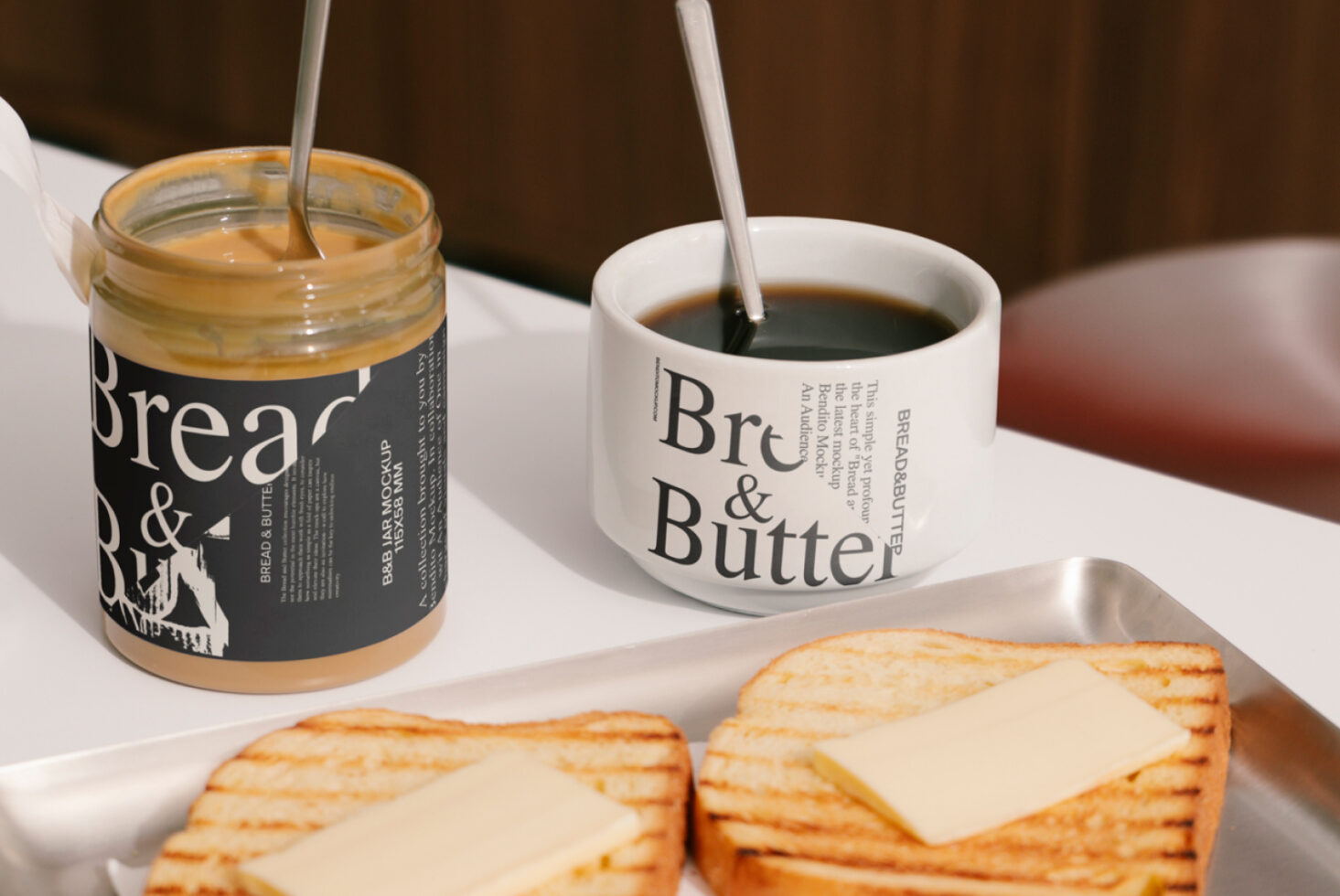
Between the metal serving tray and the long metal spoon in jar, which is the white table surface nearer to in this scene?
the metal serving tray

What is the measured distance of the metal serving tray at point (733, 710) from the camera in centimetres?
59

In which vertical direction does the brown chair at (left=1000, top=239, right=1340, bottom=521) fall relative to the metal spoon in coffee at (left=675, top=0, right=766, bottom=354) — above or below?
below

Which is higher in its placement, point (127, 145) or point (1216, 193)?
point (1216, 193)

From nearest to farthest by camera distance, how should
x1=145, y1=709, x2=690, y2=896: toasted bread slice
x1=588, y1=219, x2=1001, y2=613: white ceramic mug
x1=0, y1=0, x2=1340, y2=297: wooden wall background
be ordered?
x1=145, y1=709, x2=690, y2=896: toasted bread slice → x1=588, y1=219, x2=1001, y2=613: white ceramic mug → x1=0, y1=0, x2=1340, y2=297: wooden wall background

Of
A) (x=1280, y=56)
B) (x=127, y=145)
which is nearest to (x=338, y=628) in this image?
(x=1280, y=56)

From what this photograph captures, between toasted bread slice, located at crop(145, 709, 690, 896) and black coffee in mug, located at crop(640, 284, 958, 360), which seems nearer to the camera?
toasted bread slice, located at crop(145, 709, 690, 896)

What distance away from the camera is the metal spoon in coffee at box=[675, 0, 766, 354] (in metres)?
0.71

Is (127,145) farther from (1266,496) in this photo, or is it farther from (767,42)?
(1266,496)

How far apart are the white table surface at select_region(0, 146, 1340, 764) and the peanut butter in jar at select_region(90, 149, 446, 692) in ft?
0.12

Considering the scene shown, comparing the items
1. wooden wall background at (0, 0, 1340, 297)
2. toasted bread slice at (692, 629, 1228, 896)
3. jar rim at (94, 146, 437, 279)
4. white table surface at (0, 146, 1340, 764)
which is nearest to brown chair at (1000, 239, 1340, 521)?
white table surface at (0, 146, 1340, 764)

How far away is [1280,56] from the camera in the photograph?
188cm

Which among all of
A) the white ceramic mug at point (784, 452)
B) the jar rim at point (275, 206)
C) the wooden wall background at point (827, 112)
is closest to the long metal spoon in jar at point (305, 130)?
the jar rim at point (275, 206)

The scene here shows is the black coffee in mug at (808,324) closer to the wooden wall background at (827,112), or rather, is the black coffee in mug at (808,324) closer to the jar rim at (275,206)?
the jar rim at (275,206)

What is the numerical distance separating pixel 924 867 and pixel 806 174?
1.80 metres
